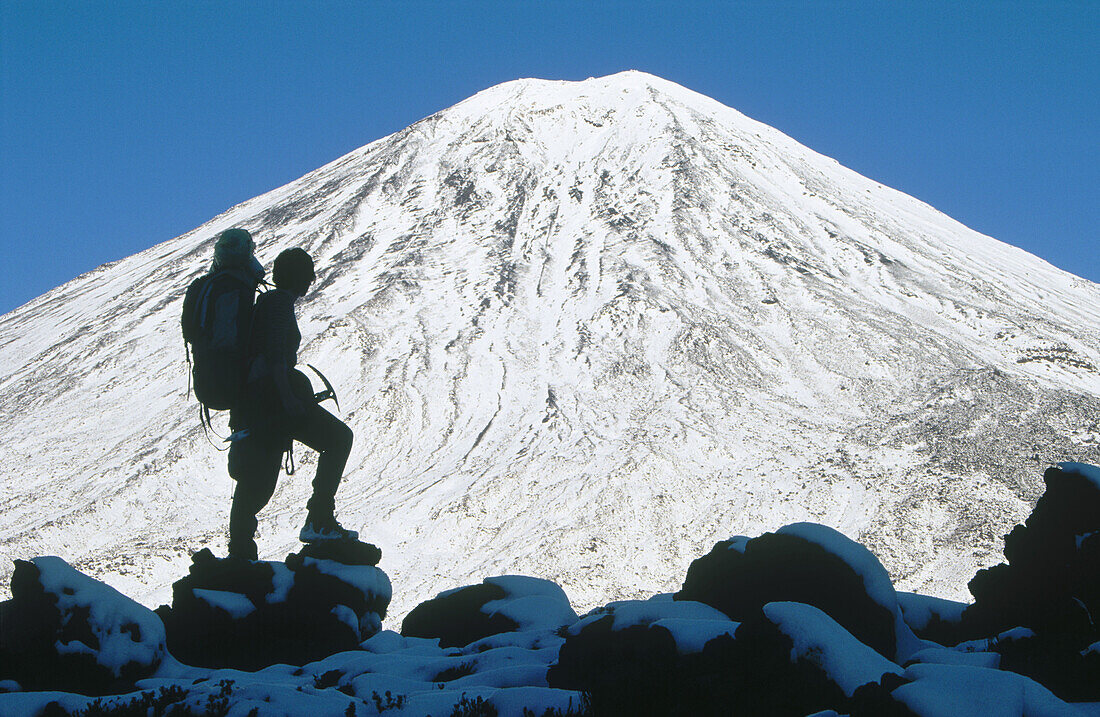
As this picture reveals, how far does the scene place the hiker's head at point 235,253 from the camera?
7.64 m

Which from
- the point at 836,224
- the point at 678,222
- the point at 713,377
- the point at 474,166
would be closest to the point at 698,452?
the point at 713,377

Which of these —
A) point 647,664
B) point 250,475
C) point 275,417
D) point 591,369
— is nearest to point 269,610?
point 250,475

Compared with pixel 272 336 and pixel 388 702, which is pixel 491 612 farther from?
pixel 272 336

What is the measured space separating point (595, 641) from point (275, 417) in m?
3.22

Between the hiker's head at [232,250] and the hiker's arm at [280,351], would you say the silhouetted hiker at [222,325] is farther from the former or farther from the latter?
the hiker's arm at [280,351]

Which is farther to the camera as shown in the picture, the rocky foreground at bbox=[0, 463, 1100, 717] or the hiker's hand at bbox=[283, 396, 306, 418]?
the hiker's hand at bbox=[283, 396, 306, 418]

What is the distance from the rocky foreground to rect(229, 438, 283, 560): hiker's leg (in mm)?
362

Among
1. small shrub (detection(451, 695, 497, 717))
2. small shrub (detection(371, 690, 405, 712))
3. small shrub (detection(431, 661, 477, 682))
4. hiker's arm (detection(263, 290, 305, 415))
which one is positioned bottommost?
small shrub (detection(451, 695, 497, 717))

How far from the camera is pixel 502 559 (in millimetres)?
37375

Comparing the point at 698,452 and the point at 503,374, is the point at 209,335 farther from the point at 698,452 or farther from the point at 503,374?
the point at 503,374

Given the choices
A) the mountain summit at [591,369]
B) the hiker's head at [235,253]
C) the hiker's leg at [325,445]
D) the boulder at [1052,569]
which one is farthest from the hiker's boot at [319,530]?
the mountain summit at [591,369]

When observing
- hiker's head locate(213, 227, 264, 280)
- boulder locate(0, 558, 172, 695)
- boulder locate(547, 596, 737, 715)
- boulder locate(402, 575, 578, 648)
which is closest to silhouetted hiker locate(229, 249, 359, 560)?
hiker's head locate(213, 227, 264, 280)

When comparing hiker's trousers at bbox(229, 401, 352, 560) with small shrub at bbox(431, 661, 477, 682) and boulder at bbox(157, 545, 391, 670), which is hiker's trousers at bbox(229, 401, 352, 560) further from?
small shrub at bbox(431, 661, 477, 682)

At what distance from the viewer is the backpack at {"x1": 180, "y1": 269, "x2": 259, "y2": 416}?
24.5 ft
